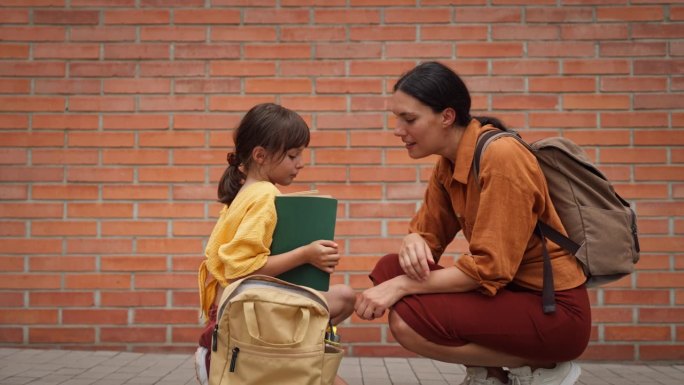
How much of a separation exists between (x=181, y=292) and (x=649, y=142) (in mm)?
3054

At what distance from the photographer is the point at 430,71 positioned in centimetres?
252

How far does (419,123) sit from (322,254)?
0.66m

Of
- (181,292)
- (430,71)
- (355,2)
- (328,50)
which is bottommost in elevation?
(181,292)

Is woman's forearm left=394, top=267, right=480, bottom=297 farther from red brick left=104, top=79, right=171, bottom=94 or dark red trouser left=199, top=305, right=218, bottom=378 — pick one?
red brick left=104, top=79, right=171, bottom=94

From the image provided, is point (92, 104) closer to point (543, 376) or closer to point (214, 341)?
point (214, 341)

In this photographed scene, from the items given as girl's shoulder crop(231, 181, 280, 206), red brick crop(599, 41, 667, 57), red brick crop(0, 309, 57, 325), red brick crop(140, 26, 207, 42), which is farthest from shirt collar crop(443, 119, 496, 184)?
red brick crop(0, 309, 57, 325)

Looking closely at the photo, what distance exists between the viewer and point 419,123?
2537 millimetres

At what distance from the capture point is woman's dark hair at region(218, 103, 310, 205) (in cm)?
262

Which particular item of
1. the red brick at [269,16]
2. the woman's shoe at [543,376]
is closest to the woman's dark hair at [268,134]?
the woman's shoe at [543,376]

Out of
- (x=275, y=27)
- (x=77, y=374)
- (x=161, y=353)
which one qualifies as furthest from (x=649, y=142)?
(x=77, y=374)

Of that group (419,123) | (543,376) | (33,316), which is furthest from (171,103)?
(543,376)

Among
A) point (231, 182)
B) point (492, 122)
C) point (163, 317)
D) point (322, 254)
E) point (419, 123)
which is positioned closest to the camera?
point (322, 254)

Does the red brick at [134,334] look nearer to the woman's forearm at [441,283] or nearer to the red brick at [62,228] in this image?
the red brick at [62,228]

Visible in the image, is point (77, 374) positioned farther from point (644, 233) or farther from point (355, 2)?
point (644, 233)
